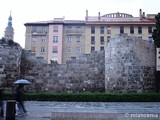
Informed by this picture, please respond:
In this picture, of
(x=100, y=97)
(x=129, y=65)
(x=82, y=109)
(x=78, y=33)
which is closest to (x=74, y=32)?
(x=78, y=33)

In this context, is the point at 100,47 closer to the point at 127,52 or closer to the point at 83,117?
the point at 127,52

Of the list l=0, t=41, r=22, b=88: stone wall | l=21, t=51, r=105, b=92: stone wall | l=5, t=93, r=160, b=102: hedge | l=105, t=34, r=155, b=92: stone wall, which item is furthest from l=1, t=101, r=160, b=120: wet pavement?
l=21, t=51, r=105, b=92: stone wall

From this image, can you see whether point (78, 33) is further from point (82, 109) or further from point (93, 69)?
point (82, 109)

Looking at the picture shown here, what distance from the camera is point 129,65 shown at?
24.7 m

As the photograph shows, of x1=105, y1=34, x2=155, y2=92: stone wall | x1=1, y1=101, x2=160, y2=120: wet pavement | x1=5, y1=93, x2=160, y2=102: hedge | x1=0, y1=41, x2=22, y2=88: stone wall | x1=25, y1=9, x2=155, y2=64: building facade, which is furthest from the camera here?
x1=25, y1=9, x2=155, y2=64: building facade

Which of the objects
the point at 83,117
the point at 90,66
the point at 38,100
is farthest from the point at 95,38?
the point at 83,117

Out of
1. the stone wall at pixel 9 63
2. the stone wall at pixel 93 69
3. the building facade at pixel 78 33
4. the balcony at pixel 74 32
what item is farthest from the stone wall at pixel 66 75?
the balcony at pixel 74 32

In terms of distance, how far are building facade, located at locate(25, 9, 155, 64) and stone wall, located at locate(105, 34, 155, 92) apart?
4290cm

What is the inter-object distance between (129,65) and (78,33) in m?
47.9

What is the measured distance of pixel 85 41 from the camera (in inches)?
2778

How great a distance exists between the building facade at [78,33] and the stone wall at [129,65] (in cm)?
4290

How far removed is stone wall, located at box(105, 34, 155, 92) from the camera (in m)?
24.5

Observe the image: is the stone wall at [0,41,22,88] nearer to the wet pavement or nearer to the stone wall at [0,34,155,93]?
the stone wall at [0,34,155,93]

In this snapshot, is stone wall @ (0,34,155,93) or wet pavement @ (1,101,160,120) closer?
wet pavement @ (1,101,160,120)
